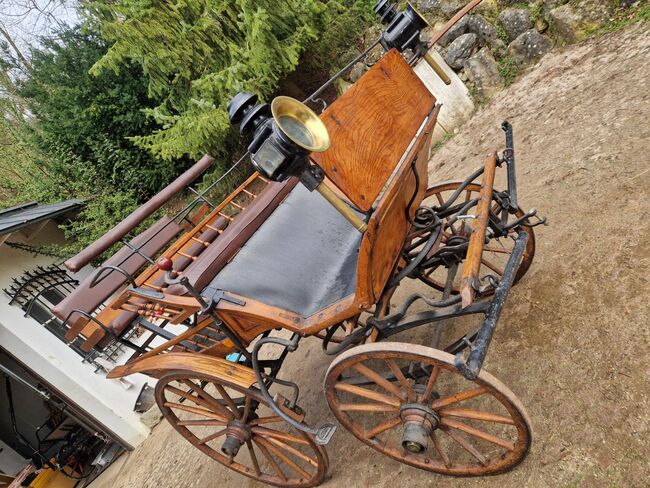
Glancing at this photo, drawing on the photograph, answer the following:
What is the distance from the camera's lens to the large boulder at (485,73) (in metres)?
5.73

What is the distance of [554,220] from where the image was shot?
131 inches

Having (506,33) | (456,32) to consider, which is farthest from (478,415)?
(456,32)

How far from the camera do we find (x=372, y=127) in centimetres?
194

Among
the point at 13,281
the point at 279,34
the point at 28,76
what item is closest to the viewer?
the point at 13,281

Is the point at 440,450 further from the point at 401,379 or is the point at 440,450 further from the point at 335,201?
the point at 335,201

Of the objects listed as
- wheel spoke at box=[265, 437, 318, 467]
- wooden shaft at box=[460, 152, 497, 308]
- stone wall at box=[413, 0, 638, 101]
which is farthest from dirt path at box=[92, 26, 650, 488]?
wooden shaft at box=[460, 152, 497, 308]

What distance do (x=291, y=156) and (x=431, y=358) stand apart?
1.06m

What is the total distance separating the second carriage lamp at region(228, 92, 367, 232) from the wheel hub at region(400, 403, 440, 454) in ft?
3.33

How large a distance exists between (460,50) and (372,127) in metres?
4.93

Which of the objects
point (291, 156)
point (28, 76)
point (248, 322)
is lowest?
point (248, 322)

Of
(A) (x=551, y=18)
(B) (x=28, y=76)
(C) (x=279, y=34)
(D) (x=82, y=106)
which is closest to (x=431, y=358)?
(A) (x=551, y=18)

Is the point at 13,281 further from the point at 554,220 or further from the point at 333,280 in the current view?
the point at 554,220

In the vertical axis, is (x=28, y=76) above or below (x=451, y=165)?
above

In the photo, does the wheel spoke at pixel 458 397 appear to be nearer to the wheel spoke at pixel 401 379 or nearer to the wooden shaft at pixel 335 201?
the wheel spoke at pixel 401 379
